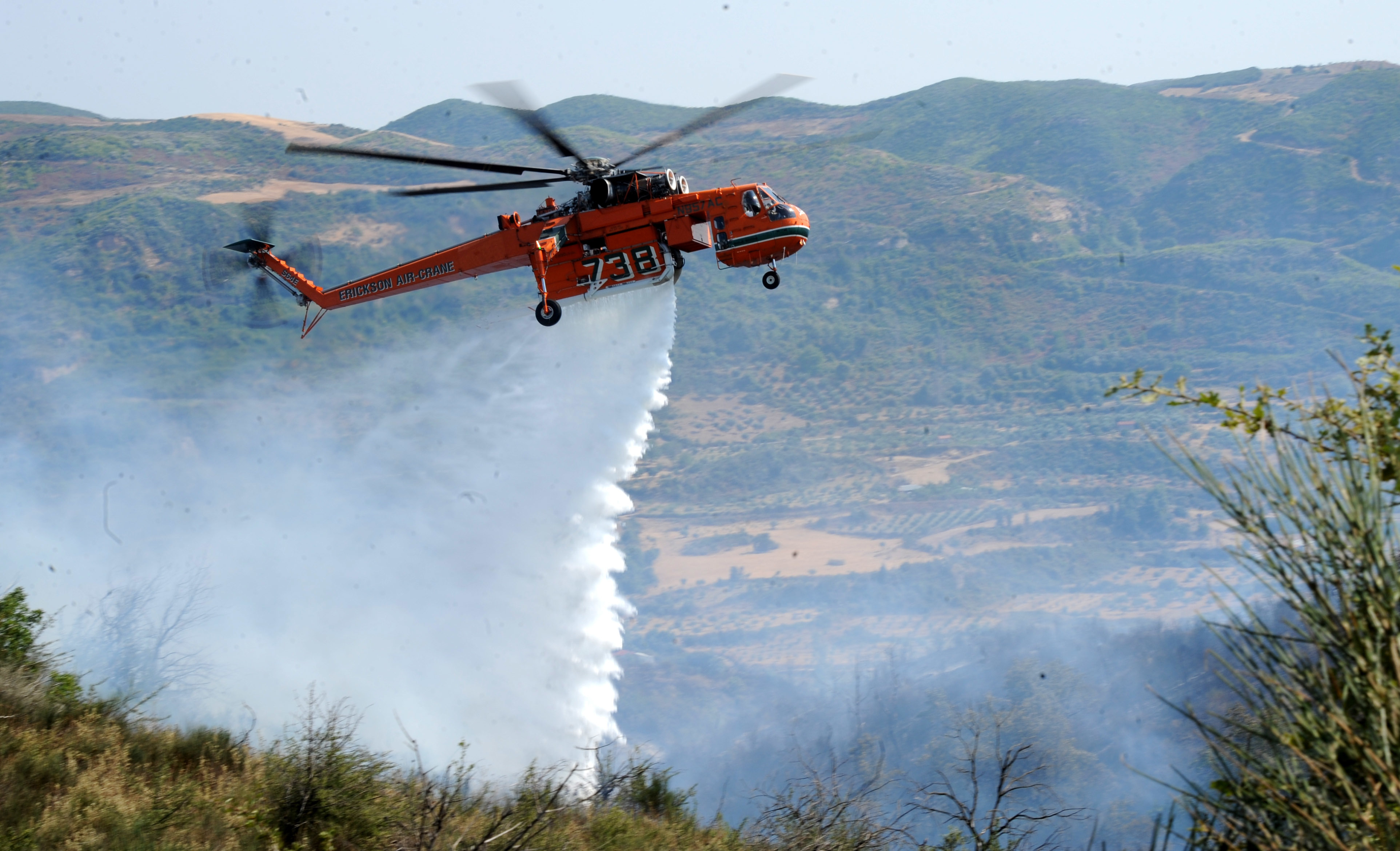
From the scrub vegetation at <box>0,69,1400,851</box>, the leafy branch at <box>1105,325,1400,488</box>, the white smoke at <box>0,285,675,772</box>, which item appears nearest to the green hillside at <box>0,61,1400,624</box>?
the scrub vegetation at <box>0,69,1400,851</box>

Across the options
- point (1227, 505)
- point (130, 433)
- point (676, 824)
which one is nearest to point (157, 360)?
point (130, 433)

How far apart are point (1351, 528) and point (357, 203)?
100484mm

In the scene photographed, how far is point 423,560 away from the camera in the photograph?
4925cm

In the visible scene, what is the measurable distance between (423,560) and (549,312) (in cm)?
3220

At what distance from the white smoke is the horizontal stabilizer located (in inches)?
201

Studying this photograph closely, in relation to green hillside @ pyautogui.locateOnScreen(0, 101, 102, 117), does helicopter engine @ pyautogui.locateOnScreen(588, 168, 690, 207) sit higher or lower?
lower

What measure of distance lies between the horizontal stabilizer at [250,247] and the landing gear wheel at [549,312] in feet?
23.7

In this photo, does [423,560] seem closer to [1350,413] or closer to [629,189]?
[629,189]

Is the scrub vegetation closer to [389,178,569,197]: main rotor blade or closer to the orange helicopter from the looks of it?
the orange helicopter

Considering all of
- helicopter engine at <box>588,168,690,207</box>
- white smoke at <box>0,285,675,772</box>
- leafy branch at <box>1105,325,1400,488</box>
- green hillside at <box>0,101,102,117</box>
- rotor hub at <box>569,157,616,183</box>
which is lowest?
white smoke at <box>0,285,675,772</box>

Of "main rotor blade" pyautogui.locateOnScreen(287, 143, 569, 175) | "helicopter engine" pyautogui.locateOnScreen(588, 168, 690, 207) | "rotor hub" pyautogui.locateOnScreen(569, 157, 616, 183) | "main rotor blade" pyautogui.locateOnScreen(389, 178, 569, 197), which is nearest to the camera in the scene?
"main rotor blade" pyautogui.locateOnScreen(287, 143, 569, 175)

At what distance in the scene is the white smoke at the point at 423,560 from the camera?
30.9 meters

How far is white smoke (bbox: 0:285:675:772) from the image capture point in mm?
30875

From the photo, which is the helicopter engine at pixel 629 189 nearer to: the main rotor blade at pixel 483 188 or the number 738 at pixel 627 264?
the number 738 at pixel 627 264
